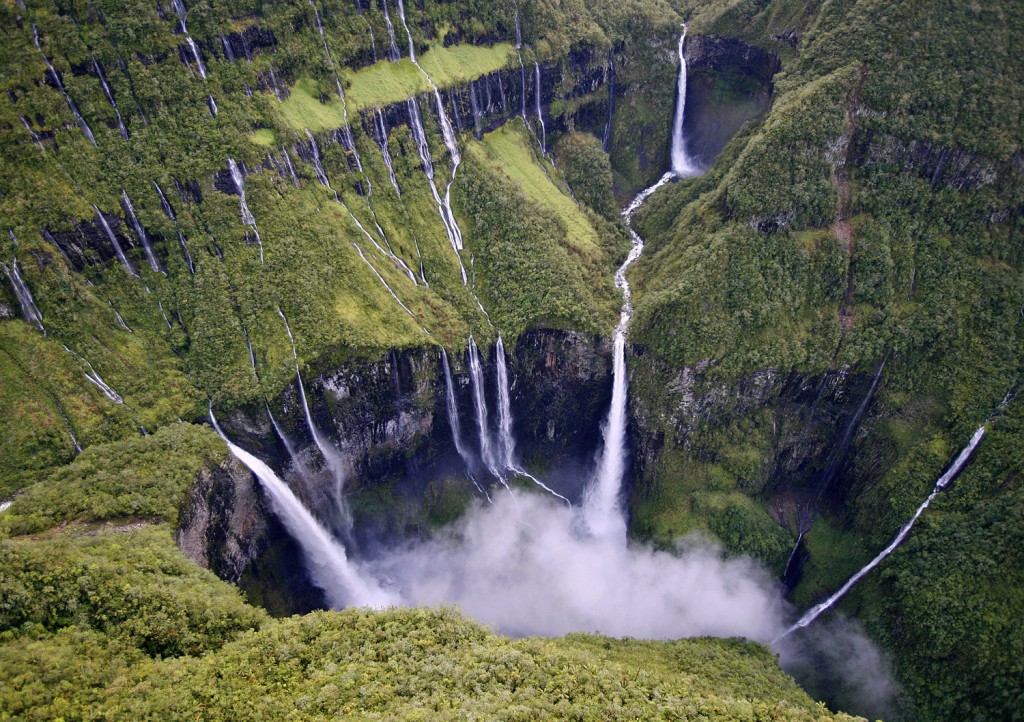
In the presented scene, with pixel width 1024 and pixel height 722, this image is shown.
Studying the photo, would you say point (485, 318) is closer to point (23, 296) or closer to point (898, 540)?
point (23, 296)

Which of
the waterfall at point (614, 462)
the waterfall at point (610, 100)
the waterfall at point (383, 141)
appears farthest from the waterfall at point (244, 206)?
the waterfall at point (610, 100)

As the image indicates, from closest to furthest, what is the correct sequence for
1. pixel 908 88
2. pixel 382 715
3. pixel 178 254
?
pixel 382 715 → pixel 178 254 → pixel 908 88

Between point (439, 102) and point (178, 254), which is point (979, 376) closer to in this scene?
point (439, 102)

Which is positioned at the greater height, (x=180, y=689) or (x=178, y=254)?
(x=178, y=254)

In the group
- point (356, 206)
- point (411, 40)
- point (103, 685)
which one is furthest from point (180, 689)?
point (411, 40)

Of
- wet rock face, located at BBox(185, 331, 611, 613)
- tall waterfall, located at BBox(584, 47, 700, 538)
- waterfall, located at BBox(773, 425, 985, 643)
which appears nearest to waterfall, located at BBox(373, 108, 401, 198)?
wet rock face, located at BBox(185, 331, 611, 613)

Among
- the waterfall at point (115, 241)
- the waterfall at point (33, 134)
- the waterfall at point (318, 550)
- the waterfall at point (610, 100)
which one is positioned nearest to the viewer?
the waterfall at point (33, 134)

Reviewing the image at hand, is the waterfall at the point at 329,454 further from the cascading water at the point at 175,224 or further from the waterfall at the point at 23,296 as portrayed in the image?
the waterfall at the point at 23,296
